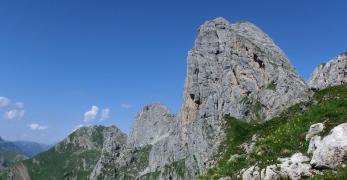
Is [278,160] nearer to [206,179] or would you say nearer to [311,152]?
[311,152]

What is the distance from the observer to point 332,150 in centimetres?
3838

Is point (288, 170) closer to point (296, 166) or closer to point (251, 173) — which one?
point (296, 166)

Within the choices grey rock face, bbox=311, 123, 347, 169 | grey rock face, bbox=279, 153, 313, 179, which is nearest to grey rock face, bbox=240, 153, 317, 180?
grey rock face, bbox=279, 153, 313, 179

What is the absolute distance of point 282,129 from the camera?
56.2m

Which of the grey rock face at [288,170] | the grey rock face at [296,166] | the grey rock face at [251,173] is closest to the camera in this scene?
the grey rock face at [296,166]

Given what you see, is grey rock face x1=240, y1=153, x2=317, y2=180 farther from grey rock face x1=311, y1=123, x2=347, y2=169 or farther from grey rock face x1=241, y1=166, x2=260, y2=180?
grey rock face x1=311, y1=123, x2=347, y2=169

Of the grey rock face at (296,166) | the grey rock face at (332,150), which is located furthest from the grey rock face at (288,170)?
the grey rock face at (332,150)

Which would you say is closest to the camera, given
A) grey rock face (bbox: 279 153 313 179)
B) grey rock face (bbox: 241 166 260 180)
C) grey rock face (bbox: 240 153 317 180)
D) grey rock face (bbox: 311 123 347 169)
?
grey rock face (bbox: 311 123 347 169)

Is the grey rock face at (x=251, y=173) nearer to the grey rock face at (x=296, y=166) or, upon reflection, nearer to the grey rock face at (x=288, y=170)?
the grey rock face at (x=288, y=170)

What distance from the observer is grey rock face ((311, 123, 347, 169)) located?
124 ft

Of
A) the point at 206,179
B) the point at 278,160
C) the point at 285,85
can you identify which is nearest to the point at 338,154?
the point at 278,160

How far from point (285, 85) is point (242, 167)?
14687 cm

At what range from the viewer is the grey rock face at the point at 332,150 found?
1487 inches

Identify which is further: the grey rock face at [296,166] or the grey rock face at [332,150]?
the grey rock face at [296,166]
